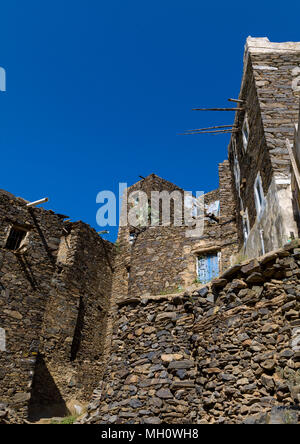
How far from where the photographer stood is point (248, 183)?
11.9m

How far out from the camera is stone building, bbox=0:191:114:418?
1084 centimetres

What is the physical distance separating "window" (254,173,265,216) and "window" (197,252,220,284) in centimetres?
587

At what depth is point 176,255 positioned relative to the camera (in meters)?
17.2

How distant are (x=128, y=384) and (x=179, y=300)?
1.99 meters

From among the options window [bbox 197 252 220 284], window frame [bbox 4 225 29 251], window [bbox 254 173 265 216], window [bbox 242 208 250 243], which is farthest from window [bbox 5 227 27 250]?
window [bbox 254 173 265 216]

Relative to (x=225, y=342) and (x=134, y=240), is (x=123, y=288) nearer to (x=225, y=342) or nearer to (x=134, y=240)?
(x=134, y=240)

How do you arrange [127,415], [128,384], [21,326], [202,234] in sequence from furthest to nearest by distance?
[202,234] → [21,326] → [128,384] → [127,415]

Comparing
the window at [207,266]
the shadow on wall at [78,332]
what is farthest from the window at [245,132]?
the shadow on wall at [78,332]

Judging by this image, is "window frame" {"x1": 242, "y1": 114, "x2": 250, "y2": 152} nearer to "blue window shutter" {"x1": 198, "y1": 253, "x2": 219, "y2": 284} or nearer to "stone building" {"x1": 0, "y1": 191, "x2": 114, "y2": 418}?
"blue window shutter" {"x1": 198, "y1": 253, "x2": 219, "y2": 284}

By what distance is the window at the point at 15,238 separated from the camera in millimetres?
12496

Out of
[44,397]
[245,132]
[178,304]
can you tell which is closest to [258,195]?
[245,132]

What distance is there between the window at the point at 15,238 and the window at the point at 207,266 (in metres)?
8.05

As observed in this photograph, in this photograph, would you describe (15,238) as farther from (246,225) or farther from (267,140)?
(267,140)
